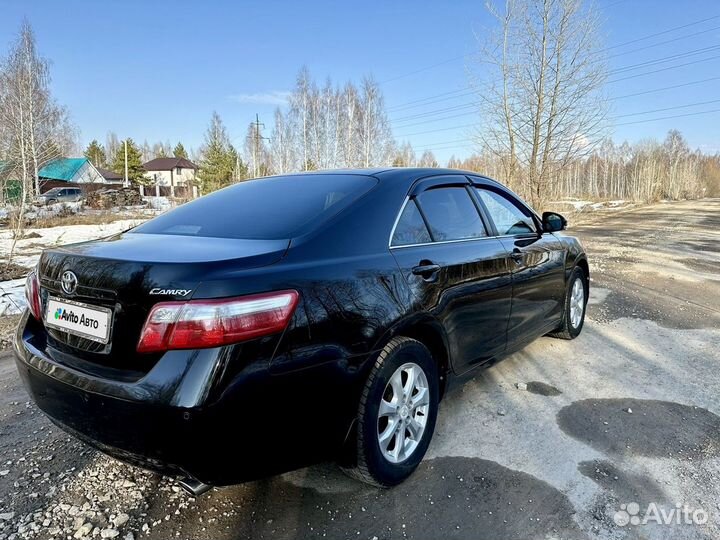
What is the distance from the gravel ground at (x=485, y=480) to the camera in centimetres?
199

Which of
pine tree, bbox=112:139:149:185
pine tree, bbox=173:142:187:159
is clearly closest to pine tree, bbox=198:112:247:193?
pine tree, bbox=112:139:149:185

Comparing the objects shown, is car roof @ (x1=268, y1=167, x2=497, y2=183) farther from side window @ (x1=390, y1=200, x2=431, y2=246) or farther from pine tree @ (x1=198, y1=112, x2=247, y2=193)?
pine tree @ (x1=198, y1=112, x2=247, y2=193)

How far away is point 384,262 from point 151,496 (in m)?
1.54

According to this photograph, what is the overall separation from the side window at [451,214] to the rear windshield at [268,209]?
1.33ft

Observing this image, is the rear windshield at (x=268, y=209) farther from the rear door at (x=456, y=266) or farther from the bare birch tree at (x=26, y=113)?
the bare birch tree at (x=26, y=113)

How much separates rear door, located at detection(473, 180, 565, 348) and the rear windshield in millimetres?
1172

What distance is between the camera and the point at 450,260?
8.46 ft

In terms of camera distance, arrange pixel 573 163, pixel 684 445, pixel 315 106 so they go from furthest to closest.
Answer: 1. pixel 315 106
2. pixel 573 163
3. pixel 684 445

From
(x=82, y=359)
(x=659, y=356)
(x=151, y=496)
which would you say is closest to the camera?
(x=82, y=359)

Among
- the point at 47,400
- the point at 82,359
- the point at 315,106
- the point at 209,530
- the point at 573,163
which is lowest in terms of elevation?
the point at 209,530

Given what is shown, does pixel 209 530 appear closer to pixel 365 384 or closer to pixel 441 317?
pixel 365 384

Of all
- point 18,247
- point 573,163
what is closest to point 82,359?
point 18,247

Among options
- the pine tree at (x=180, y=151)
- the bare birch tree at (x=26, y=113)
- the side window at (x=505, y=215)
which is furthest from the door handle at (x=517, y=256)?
the pine tree at (x=180, y=151)

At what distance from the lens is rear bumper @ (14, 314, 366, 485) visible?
1568 millimetres
